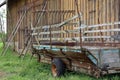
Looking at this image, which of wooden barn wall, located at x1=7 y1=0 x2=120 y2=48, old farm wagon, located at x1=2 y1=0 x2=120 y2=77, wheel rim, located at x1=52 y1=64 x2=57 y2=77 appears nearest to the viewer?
old farm wagon, located at x1=2 y1=0 x2=120 y2=77

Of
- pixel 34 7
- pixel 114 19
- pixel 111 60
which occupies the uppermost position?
pixel 34 7

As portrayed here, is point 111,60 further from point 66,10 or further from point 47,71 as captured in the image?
point 66,10

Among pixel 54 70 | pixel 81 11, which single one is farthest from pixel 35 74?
pixel 81 11

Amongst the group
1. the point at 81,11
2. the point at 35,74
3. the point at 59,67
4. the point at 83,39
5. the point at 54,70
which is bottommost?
the point at 35,74

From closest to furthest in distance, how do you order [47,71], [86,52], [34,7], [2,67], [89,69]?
[86,52]
[89,69]
[47,71]
[2,67]
[34,7]

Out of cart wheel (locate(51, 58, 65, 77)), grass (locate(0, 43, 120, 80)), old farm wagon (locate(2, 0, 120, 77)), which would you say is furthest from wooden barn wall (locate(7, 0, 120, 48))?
cart wheel (locate(51, 58, 65, 77))

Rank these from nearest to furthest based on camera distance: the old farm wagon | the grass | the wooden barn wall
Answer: the old farm wagon
the grass
the wooden barn wall

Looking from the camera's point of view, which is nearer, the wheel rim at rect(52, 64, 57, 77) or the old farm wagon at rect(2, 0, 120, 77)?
the old farm wagon at rect(2, 0, 120, 77)

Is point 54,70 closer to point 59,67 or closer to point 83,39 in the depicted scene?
point 59,67

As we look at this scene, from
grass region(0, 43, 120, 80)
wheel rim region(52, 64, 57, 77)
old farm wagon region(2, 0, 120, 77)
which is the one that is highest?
old farm wagon region(2, 0, 120, 77)

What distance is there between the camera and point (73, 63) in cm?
867

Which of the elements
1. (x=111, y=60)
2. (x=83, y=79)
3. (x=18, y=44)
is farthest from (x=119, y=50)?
(x=18, y=44)

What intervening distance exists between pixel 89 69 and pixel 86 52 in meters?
0.79

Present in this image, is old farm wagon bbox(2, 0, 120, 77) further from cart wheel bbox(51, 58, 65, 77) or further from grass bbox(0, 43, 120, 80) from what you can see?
grass bbox(0, 43, 120, 80)
